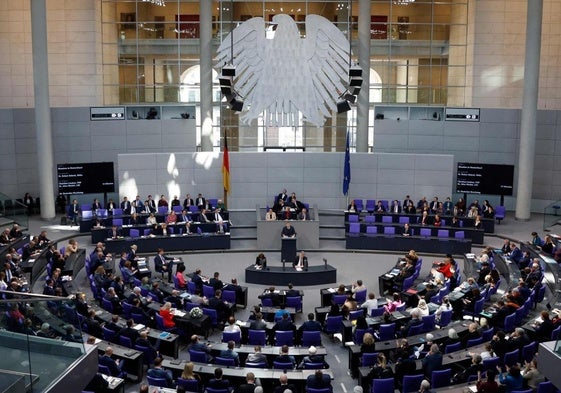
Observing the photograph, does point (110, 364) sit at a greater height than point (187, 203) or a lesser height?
lesser

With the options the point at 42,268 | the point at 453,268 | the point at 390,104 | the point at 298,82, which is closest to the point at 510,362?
the point at 453,268

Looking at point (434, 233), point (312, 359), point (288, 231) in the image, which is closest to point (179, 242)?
point (288, 231)

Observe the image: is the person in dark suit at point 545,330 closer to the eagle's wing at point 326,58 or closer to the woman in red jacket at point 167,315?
the woman in red jacket at point 167,315

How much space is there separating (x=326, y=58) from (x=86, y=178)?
10.7 m

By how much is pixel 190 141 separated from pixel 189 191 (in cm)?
381

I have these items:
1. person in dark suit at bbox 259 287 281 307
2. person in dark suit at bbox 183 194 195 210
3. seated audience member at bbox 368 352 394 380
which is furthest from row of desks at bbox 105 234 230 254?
seated audience member at bbox 368 352 394 380

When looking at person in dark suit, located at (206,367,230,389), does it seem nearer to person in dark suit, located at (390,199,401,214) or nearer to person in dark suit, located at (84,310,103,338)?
person in dark suit, located at (84,310,103,338)

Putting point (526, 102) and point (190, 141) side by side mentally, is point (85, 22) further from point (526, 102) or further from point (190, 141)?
point (526, 102)

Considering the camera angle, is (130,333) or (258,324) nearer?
(130,333)

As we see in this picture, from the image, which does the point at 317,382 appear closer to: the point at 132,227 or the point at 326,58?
the point at 132,227

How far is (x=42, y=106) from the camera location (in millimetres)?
25562

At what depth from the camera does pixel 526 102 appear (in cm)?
2584

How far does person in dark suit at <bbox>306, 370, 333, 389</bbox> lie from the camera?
1116 centimetres

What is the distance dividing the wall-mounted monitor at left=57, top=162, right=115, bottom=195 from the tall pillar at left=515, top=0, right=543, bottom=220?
16547 millimetres
